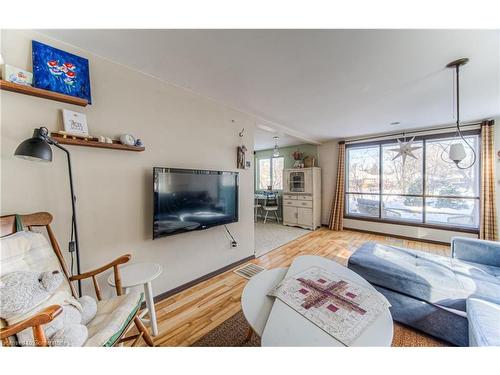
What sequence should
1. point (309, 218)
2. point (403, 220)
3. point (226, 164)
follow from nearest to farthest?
point (226, 164) → point (403, 220) → point (309, 218)

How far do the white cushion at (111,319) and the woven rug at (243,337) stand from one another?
0.59 metres

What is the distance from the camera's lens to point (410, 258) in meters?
1.97

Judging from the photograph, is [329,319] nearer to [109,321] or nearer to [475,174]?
[109,321]

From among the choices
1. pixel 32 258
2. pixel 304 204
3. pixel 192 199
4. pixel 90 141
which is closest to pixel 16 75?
pixel 90 141

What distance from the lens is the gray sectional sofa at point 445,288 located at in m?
1.14

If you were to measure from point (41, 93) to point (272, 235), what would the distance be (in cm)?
393

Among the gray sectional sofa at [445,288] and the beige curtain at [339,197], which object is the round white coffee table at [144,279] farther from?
the beige curtain at [339,197]

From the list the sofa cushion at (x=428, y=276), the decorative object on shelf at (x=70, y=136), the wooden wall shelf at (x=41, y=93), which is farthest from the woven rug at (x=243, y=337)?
the wooden wall shelf at (x=41, y=93)

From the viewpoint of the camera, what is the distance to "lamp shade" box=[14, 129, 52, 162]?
100 cm

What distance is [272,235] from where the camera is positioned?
4227 millimetres

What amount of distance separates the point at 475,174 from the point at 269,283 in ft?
14.6

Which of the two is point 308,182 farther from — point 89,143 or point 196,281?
point 89,143
